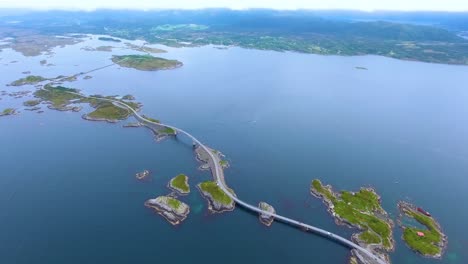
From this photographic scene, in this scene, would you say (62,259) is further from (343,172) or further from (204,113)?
(204,113)

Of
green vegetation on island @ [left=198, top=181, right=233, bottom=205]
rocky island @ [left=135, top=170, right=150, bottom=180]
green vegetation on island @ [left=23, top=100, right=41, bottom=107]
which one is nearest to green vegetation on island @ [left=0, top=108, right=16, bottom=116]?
green vegetation on island @ [left=23, top=100, right=41, bottom=107]

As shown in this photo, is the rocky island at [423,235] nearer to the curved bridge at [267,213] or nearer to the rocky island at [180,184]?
the curved bridge at [267,213]

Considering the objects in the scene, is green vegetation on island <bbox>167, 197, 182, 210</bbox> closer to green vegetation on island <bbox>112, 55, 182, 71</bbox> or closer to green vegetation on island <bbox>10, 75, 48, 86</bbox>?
green vegetation on island <bbox>10, 75, 48, 86</bbox>

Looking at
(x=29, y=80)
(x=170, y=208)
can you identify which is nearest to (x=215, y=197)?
(x=170, y=208)

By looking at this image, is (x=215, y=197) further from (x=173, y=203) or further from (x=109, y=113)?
(x=109, y=113)

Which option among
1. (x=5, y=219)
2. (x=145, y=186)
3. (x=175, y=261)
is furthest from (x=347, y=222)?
(x=5, y=219)
